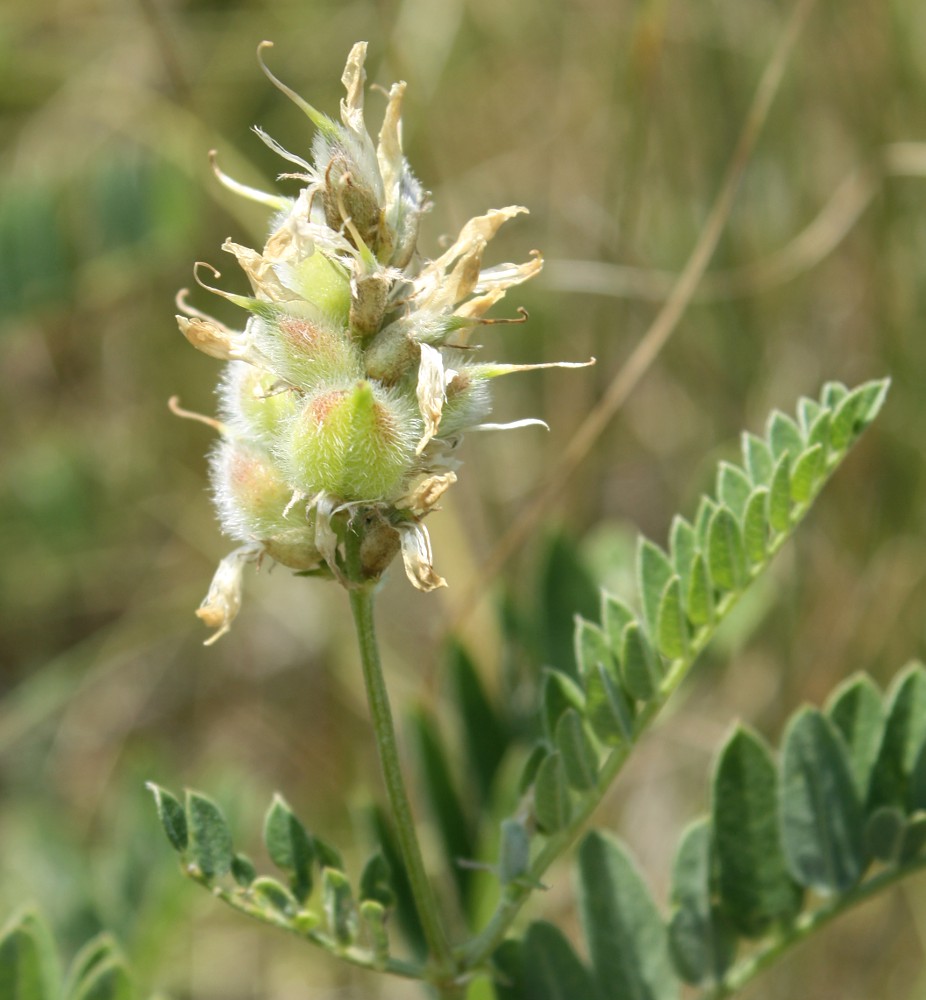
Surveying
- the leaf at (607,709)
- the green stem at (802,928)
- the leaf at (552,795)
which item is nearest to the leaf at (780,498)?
the leaf at (607,709)

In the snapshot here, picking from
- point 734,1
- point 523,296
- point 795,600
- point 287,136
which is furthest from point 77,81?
point 795,600

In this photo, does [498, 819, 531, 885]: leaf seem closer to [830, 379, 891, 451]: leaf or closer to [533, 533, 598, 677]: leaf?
[830, 379, 891, 451]: leaf

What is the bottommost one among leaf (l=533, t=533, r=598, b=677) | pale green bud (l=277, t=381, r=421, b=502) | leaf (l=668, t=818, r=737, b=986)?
leaf (l=668, t=818, r=737, b=986)

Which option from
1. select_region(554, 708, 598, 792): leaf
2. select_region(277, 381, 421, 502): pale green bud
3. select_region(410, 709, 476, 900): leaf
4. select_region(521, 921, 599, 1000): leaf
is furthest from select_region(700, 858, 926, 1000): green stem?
select_region(277, 381, 421, 502): pale green bud

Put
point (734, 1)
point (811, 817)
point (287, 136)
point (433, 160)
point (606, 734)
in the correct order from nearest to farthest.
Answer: point (606, 734) → point (811, 817) → point (734, 1) → point (433, 160) → point (287, 136)

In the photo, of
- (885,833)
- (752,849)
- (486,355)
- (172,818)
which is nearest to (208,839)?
(172,818)

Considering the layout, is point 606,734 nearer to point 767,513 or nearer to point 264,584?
point 767,513
